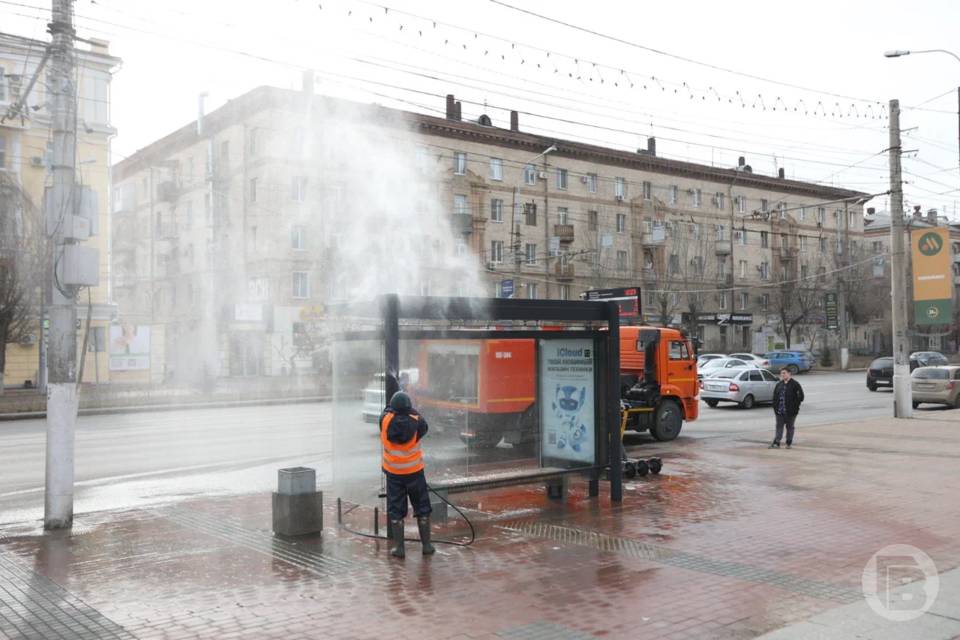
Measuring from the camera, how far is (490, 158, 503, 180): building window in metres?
42.0

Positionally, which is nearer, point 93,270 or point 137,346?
point 93,270

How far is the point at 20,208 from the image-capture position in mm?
28516

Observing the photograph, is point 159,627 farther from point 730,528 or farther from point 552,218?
point 552,218

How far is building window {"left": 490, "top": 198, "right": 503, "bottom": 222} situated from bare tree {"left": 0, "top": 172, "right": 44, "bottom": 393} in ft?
73.2

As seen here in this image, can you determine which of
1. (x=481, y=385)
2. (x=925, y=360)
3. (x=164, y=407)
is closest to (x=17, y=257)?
(x=164, y=407)

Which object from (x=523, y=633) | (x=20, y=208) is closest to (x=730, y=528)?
(x=523, y=633)

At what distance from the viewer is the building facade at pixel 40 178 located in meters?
15.9

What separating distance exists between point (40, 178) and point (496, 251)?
22.3m

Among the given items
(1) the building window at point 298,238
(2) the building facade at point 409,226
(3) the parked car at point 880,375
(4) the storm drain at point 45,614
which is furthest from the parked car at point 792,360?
(4) the storm drain at point 45,614

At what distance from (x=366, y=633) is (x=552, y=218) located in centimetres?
4610

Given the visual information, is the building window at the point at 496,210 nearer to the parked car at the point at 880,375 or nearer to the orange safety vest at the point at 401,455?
the parked car at the point at 880,375

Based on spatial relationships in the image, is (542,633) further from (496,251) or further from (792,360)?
(792,360)

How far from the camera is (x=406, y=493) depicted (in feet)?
25.3

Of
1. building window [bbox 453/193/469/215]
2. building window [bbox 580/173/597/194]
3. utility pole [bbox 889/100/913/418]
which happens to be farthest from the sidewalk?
building window [bbox 580/173/597/194]
